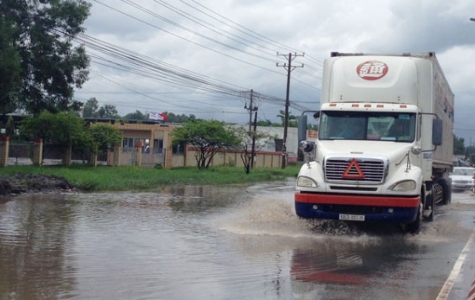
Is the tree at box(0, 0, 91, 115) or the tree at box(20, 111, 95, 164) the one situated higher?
the tree at box(0, 0, 91, 115)

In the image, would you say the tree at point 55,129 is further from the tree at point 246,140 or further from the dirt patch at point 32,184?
the dirt patch at point 32,184

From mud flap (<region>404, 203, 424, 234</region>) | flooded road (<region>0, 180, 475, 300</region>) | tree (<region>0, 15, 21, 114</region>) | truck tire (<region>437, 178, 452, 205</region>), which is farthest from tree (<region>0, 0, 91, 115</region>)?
A: mud flap (<region>404, 203, 424, 234</region>)

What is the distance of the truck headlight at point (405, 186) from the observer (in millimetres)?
14492

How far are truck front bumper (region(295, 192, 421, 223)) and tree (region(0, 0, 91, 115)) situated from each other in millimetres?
22219

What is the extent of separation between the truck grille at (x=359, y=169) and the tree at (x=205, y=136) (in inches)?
1463

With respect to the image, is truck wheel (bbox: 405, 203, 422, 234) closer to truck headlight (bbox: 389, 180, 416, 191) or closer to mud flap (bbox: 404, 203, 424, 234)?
mud flap (bbox: 404, 203, 424, 234)

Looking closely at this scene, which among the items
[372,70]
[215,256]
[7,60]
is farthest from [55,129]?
[215,256]

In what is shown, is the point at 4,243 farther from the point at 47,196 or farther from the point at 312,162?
the point at 47,196

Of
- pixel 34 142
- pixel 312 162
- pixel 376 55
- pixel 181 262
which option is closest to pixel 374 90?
pixel 376 55

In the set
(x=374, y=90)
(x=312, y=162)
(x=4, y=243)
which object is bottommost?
(x=4, y=243)

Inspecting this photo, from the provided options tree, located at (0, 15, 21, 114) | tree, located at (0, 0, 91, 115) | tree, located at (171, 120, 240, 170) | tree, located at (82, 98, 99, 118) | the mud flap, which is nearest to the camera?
the mud flap

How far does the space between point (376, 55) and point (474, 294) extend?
945 centimetres

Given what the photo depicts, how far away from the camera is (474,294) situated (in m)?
8.08

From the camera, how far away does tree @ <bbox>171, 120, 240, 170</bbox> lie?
170 ft
